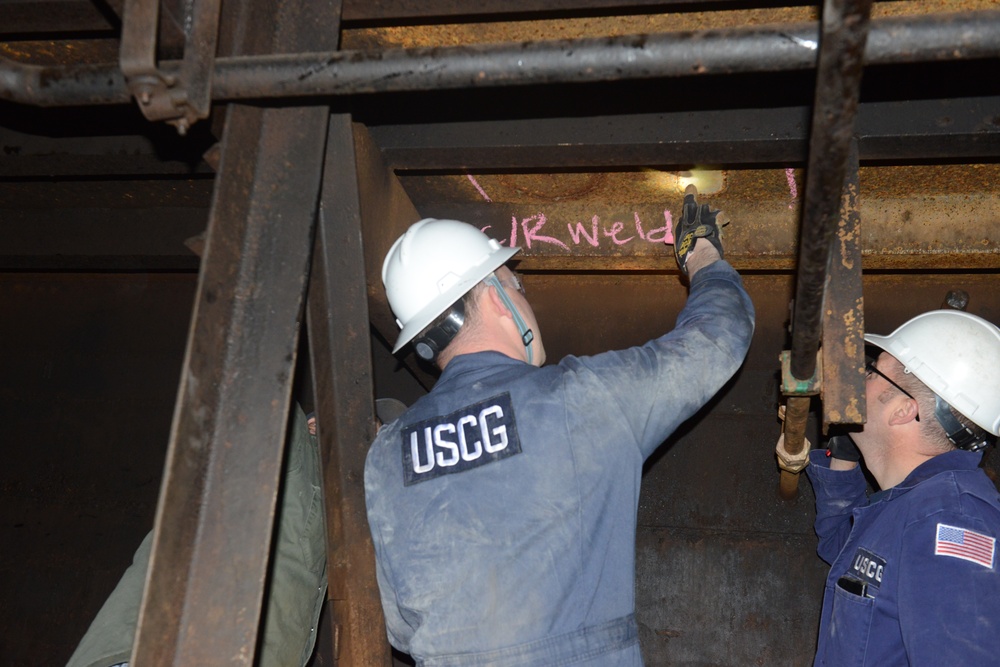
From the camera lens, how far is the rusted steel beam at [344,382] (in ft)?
7.29

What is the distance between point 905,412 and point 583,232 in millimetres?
1261

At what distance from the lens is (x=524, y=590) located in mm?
1919

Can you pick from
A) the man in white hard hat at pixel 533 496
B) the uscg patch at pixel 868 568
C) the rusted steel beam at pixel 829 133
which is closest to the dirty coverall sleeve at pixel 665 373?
the man in white hard hat at pixel 533 496

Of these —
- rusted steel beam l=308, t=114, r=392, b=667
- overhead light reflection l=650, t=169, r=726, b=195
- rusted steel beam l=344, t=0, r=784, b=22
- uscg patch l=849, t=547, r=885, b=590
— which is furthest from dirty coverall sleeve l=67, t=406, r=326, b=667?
uscg patch l=849, t=547, r=885, b=590

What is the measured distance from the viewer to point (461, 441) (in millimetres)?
2043

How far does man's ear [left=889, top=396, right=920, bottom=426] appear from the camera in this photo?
2527 millimetres

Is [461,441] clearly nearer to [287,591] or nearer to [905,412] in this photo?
[287,591]

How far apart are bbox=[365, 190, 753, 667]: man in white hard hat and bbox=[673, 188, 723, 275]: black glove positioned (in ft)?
1.01

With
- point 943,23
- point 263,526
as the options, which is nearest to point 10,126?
point 263,526

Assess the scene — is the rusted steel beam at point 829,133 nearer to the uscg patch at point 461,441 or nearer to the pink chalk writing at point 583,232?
Result: the uscg patch at point 461,441

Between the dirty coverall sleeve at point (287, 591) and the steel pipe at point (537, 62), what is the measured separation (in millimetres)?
1174

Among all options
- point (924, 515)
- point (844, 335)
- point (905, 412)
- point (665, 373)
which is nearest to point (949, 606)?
point (924, 515)

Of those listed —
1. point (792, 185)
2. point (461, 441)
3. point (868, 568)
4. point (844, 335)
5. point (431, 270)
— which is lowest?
point (868, 568)

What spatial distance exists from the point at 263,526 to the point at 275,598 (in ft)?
3.51
